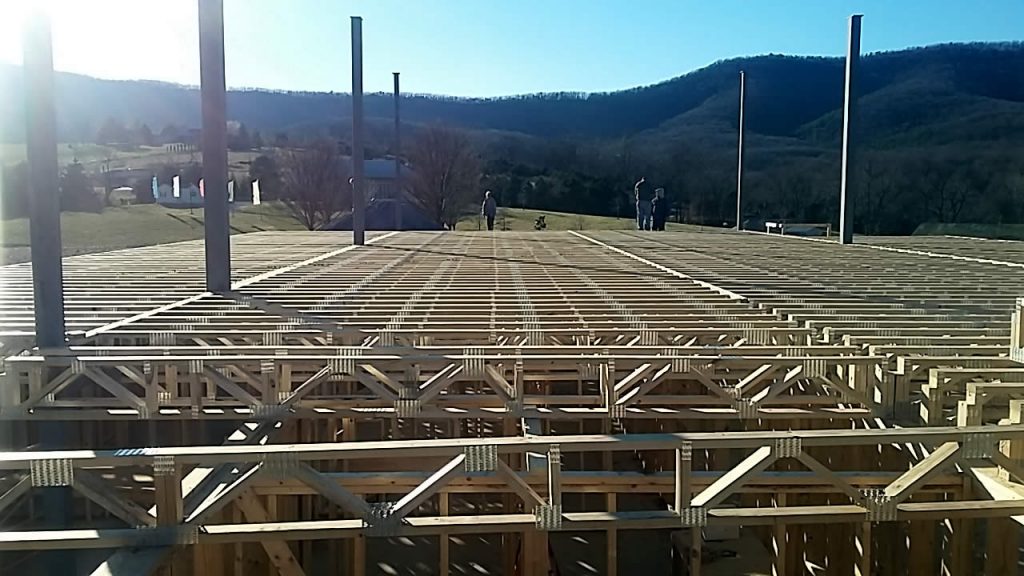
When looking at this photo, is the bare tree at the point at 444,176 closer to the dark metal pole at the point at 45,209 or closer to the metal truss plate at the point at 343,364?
the dark metal pole at the point at 45,209

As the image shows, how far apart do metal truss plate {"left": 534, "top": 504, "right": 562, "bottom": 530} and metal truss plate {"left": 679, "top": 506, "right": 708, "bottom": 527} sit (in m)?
0.74

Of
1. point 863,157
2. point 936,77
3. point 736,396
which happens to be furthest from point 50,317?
point 936,77

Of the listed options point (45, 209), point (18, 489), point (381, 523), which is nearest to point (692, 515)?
point (381, 523)

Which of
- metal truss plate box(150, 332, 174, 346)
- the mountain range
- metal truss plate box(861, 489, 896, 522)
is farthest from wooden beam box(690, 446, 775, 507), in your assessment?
the mountain range

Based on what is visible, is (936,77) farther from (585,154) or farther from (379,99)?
(379,99)

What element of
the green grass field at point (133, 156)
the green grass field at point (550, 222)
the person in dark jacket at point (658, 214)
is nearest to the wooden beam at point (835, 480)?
the person in dark jacket at point (658, 214)

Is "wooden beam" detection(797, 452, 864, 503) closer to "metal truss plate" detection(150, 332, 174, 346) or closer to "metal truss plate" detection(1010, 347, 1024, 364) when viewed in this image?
"metal truss plate" detection(1010, 347, 1024, 364)

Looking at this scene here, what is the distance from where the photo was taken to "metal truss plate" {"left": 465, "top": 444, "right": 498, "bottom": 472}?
5191 millimetres

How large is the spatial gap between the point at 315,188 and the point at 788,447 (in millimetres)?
59742

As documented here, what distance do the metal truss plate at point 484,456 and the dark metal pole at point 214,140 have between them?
27.0ft

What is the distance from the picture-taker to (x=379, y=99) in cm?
11625

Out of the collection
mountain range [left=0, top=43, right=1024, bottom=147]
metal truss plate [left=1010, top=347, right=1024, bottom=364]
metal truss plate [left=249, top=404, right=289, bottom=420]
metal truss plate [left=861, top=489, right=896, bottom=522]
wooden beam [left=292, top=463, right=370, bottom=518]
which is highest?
mountain range [left=0, top=43, right=1024, bottom=147]

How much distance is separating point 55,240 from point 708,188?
7174 centimetres

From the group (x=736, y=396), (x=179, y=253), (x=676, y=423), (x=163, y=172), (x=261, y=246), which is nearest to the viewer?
(x=736, y=396)
